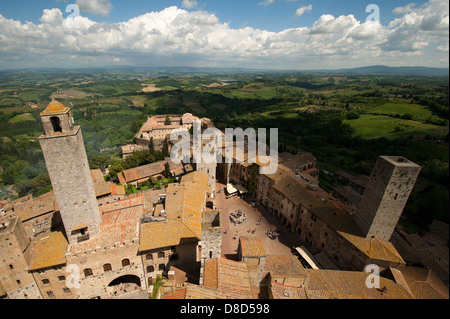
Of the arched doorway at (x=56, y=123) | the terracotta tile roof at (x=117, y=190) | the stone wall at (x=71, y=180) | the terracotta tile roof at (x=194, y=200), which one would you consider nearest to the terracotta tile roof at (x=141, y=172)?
the terracotta tile roof at (x=117, y=190)

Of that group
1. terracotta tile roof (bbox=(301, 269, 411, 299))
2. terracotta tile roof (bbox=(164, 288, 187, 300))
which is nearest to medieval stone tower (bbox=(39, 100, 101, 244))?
terracotta tile roof (bbox=(164, 288, 187, 300))

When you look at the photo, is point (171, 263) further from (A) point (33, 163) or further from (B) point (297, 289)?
(A) point (33, 163)

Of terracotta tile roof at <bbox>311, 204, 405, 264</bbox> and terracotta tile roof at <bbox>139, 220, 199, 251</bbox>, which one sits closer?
terracotta tile roof at <bbox>311, 204, 405, 264</bbox>

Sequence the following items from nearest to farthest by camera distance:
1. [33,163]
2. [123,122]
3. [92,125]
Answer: [33,163]
[92,125]
[123,122]

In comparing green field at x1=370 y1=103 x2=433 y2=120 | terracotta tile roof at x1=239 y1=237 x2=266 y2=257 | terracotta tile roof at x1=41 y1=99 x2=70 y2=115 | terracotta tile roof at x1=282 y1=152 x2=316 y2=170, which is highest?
A: terracotta tile roof at x1=41 y1=99 x2=70 y2=115

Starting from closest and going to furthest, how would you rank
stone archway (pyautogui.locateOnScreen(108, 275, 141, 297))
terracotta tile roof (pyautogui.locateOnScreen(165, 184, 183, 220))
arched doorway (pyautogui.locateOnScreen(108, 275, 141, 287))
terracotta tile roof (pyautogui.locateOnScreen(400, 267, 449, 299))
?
1. terracotta tile roof (pyautogui.locateOnScreen(400, 267, 449, 299))
2. stone archway (pyautogui.locateOnScreen(108, 275, 141, 297))
3. arched doorway (pyautogui.locateOnScreen(108, 275, 141, 287))
4. terracotta tile roof (pyautogui.locateOnScreen(165, 184, 183, 220))

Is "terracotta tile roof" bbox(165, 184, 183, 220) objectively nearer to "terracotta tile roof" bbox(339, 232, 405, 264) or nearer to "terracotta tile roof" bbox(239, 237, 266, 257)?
"terracotta tile roof" bbox(239, 237, 266, 257)
